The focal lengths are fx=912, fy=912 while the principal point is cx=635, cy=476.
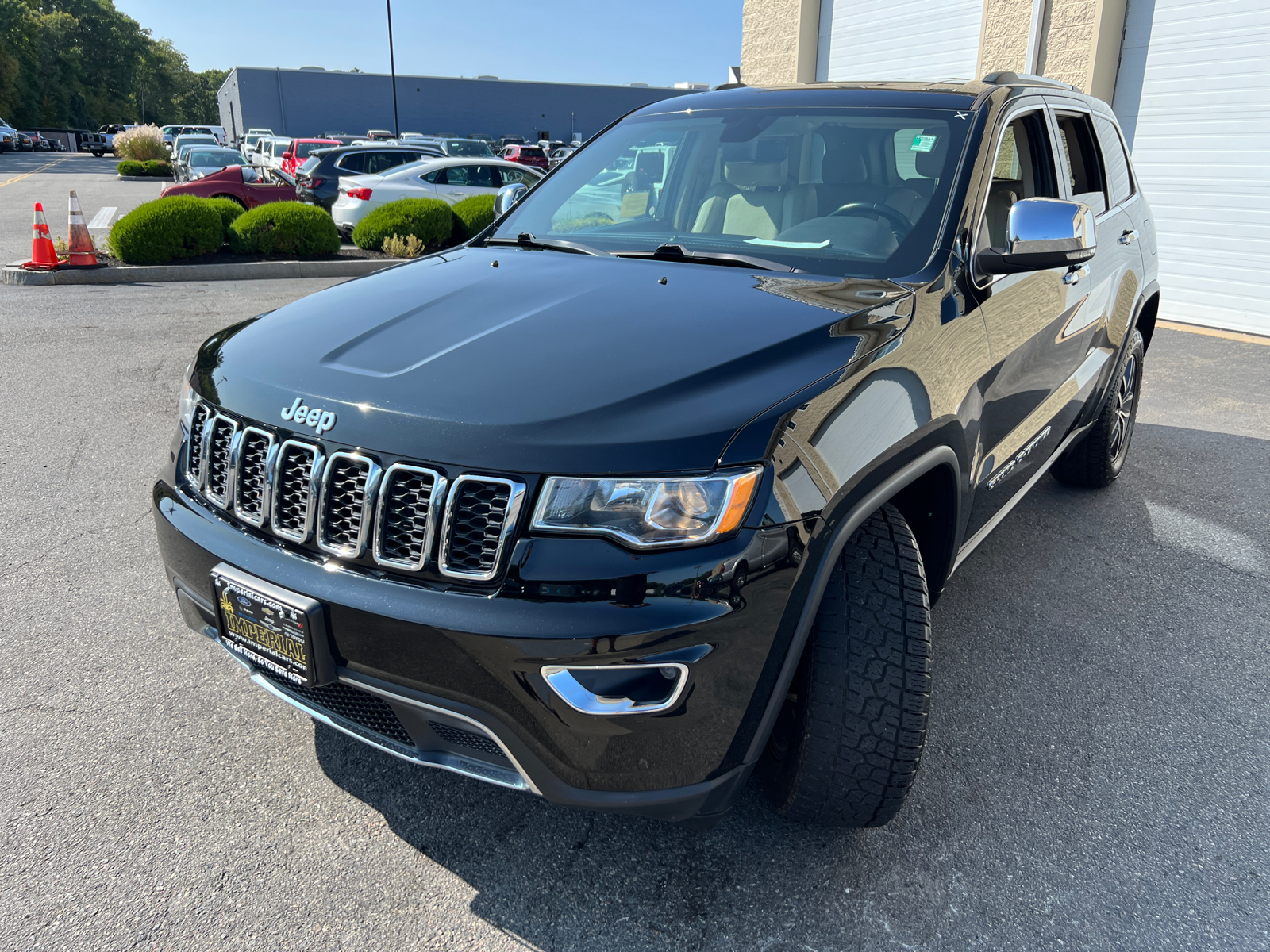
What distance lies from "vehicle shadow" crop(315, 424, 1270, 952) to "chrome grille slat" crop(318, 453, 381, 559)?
0.83 meters

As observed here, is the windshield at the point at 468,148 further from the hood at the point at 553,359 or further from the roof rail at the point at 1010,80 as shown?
the hood at the point at 553,359

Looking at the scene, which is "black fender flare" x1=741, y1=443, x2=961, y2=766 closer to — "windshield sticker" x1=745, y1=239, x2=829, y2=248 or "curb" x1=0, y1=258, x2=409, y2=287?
"windshield sticker" x1=745, y1=239, x2=829, y2=248

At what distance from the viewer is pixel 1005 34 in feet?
36.9

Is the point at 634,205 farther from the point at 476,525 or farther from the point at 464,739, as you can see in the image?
the point at 464,739

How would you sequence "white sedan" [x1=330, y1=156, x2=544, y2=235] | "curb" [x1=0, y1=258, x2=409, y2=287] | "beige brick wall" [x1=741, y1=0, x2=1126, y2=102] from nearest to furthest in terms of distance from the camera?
"beige brick wall" [x1=741, y1=0, x2=1126, y2=102]
"curb" [x1=0, y1=258, x2=409, y2=287]
"white sedan" [x1=330, y1=156, x2=544, y2=235]

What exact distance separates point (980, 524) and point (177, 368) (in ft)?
19.6

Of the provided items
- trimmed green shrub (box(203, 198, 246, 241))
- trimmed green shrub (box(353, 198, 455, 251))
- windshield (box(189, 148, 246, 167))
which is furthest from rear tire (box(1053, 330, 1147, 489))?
windshield (box(189, 148, 246, 167))

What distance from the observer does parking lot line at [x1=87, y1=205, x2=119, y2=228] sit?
53.2 ft

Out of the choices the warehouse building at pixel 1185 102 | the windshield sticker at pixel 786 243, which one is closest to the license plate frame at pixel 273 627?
the windshield sticker at pixel 786 243

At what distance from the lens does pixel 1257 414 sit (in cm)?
640

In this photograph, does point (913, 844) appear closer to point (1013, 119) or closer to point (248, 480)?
point (248, 480)

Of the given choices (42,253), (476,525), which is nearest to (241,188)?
(42,253)

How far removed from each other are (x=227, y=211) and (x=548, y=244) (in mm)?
11165

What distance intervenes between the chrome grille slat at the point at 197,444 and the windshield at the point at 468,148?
32597mm
